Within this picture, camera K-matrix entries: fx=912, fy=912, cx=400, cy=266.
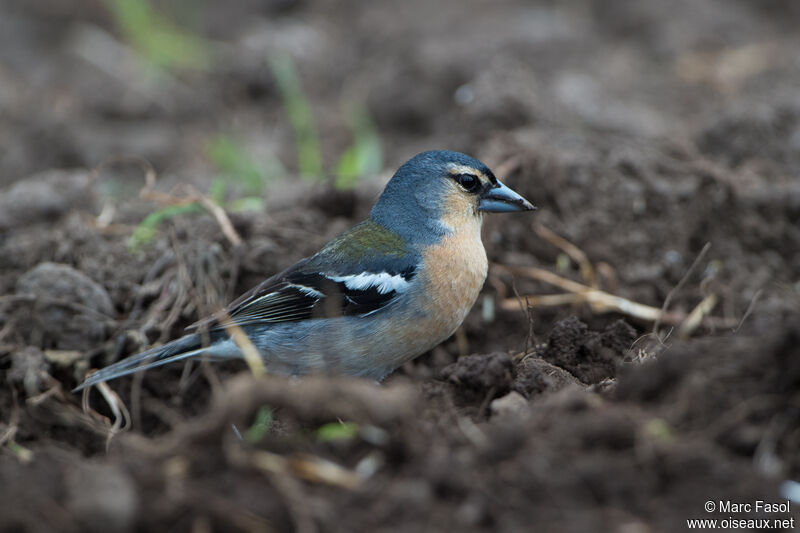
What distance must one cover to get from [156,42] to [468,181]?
5702mm

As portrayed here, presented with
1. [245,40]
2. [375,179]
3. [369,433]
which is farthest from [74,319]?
[245,40]

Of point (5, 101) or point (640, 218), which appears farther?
point (5, 101)

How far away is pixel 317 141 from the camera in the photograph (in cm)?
859

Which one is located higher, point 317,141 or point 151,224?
point 151,224

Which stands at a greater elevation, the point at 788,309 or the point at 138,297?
the point at 138,297

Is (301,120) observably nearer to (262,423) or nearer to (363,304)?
(363,304)

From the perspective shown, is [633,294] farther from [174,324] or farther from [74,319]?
[74,319]

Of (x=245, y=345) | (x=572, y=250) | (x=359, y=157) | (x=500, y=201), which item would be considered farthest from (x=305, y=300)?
(x=359, y=157)

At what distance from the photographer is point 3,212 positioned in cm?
594

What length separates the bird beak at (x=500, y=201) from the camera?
4.97 meters

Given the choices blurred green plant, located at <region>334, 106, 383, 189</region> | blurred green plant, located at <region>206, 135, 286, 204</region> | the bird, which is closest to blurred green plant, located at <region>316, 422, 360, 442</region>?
the bird

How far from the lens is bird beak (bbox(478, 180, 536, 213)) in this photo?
16.3ft

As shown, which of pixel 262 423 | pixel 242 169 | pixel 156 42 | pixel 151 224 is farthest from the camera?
pixel 156 42

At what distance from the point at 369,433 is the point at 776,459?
1.25 m
